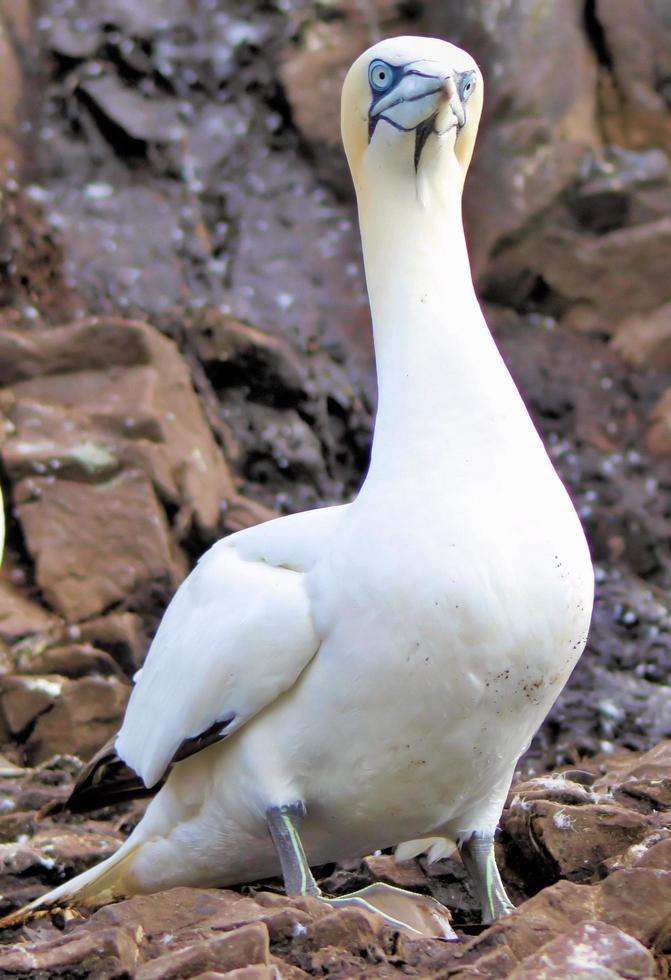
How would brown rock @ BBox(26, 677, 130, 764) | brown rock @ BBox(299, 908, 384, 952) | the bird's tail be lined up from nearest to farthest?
brown rock @ BBox(299, 908, 384, 952), the bird's tail, brown rock @ BBox(26, 677, 130, 764)

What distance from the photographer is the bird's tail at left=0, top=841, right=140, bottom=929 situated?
12.9 feet

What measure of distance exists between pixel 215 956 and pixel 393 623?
0.83 metres

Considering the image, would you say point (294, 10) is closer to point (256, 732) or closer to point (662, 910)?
point (256, 732)

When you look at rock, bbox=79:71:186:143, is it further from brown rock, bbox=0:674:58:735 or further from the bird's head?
the bird's head

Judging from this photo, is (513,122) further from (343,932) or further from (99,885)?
(343,932)

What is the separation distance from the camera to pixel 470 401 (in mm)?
3496

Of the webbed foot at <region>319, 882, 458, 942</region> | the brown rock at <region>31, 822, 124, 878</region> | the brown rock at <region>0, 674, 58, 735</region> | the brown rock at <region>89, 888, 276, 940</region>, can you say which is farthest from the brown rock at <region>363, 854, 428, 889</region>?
the brown rock at <region>0, 674, 58, 735</region>

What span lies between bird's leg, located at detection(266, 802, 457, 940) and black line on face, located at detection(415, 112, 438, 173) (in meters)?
1.66

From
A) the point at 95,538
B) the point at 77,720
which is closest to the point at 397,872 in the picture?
the point at 77,720

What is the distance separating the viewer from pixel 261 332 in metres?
8.36

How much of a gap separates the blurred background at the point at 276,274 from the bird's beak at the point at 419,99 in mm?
3288

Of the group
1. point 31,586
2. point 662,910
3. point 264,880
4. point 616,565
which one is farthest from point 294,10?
point 662,910

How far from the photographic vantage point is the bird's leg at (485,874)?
A: 369 cm

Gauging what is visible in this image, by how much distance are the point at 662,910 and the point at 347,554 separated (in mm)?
1024
